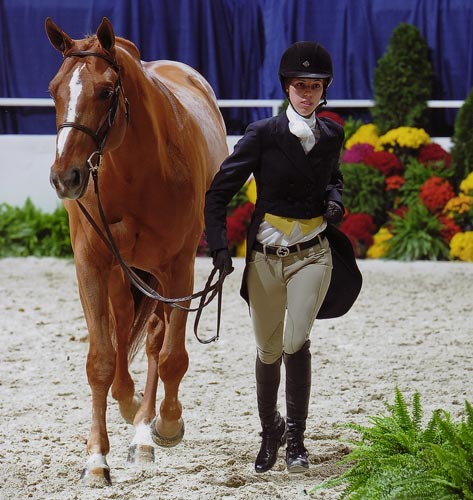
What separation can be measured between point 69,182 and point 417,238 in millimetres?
6691

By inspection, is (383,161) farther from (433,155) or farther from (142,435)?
(142,435)

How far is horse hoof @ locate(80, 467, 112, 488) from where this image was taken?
12.0 feet

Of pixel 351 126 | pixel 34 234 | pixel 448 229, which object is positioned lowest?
pixel 448 229

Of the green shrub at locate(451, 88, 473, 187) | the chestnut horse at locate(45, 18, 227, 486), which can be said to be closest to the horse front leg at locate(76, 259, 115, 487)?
the chestnut horse at locate(45, 18, 227, 486)

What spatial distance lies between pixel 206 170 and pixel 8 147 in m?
6.31

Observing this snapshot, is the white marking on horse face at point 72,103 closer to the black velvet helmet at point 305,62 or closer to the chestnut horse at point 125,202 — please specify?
the chestnut horse at point 125,202

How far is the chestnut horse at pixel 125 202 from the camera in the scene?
11.0ft

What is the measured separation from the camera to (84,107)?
332cm

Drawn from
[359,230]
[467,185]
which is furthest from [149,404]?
[467,185]

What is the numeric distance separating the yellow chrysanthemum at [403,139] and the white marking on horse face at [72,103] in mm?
7061

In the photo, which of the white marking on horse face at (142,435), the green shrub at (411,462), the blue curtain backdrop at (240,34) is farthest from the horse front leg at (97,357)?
the blue curtain backdrop at (240,34)

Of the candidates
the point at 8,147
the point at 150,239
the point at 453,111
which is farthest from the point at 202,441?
the point at 453,111

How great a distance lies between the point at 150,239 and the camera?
3.88 meters

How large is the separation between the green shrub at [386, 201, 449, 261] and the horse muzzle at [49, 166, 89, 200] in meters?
6.49
